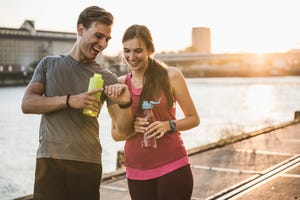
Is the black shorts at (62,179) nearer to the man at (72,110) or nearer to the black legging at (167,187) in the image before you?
the man at (72,110)

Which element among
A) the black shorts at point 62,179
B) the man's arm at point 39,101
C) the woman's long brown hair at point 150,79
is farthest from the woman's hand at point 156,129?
the man's arm at point 39,101

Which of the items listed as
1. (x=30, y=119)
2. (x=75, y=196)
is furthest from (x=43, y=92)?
(x=30, y=119)

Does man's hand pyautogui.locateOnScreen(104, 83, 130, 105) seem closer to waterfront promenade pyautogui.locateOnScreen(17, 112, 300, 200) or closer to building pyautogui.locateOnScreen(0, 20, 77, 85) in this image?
waterfront promenade pyautogui.locateOnScreen(17, 112, 300, 200)

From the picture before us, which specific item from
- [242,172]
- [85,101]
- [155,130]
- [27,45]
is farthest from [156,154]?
[27,45]

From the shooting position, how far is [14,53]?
429 ft

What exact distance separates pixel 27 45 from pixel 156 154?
13413cm

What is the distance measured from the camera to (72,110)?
2596 mm

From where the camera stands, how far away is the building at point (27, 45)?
127 m

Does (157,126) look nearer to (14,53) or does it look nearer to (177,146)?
(177,146)

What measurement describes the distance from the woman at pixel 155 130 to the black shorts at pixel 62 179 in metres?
0.38

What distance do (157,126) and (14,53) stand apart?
13259 cm

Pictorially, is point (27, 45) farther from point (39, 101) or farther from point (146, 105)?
point (39, 101)

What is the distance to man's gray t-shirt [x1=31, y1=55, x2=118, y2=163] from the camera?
2.57 m

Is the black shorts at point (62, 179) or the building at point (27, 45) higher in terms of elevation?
the black shorts at point (62, 179)
